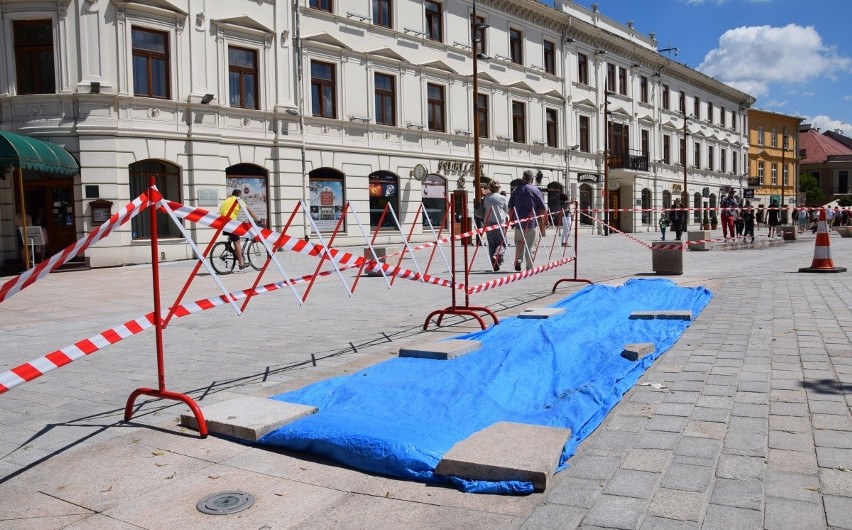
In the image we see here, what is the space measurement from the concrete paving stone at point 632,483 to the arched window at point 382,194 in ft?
75.6

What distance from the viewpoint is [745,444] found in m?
3.70

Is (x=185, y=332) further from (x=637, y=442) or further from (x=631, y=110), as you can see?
(x=631, y=110)

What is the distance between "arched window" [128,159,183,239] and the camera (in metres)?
20.0

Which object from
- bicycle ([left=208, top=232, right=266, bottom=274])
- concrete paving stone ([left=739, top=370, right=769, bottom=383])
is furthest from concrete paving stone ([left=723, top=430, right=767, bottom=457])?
bicycle ([left=208, top=232, right=266, bottom=274])

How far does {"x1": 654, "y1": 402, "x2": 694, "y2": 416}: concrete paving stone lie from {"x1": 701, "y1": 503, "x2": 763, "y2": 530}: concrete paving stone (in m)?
1.38

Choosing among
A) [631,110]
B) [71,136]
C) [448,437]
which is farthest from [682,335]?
[631,110]

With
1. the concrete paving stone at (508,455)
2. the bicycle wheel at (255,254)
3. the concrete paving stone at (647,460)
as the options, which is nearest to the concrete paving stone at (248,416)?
the concrete paving stone at (508,455)

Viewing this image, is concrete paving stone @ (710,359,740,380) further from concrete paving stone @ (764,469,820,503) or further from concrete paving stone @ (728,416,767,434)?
concrete paving stone @ (764,469,820,503)

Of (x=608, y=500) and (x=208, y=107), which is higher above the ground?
(x=208, y=107)

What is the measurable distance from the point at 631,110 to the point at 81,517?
43.2 metres

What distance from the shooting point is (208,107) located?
68.9ft

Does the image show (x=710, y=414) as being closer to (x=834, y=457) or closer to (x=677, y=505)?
(x=834, y=457)

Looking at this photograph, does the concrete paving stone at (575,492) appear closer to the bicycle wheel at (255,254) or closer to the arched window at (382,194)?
the bicycle wheel at (255,254)

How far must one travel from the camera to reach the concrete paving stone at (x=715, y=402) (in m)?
4.43
